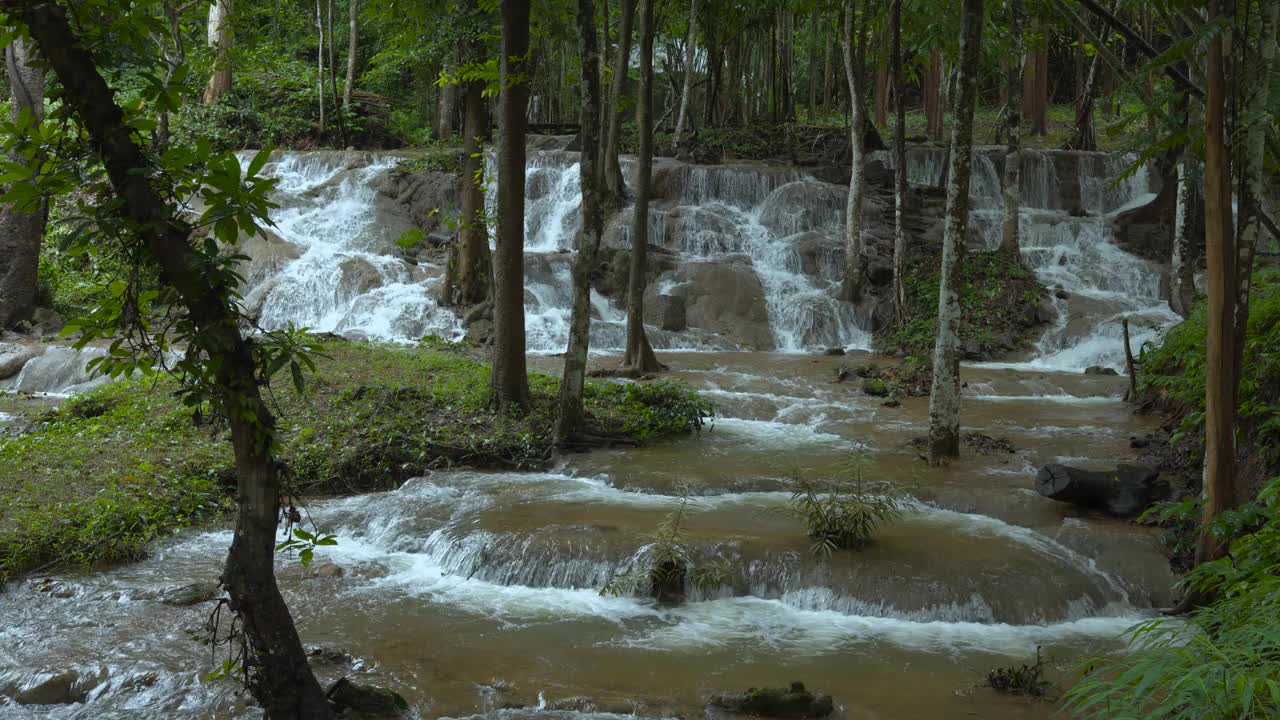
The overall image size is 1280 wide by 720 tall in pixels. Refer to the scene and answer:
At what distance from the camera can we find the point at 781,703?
5.05 meters

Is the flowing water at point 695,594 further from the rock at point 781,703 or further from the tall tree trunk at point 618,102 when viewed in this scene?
the tall tree trunk at point 618,102

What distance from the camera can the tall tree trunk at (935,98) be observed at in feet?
91.0

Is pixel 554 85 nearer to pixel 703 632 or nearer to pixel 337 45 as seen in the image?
pixel 337 45

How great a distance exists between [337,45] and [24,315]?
2110cm

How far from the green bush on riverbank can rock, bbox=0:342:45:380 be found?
11.1 feet

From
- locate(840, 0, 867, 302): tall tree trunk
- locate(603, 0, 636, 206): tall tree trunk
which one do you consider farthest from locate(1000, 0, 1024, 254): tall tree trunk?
locate(603, 0, 636, 206): tall tree trunk

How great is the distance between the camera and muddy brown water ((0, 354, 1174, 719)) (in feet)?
17.7

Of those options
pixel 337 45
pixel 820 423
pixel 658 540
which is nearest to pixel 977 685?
pixel 658 540

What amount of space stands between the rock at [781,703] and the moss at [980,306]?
12.4m

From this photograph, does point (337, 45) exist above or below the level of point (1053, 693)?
above

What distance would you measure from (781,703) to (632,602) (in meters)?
1.92

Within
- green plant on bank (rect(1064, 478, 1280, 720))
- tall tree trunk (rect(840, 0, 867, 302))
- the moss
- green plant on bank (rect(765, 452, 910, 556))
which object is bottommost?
green plant on bank (rect(765, 452, 910, 556))

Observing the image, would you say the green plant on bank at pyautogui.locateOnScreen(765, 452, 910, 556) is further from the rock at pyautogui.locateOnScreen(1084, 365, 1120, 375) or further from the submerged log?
the rock at pyautogui.locateOnScreen(1084, 365, 1120, 375)

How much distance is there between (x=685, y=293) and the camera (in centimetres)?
1966
